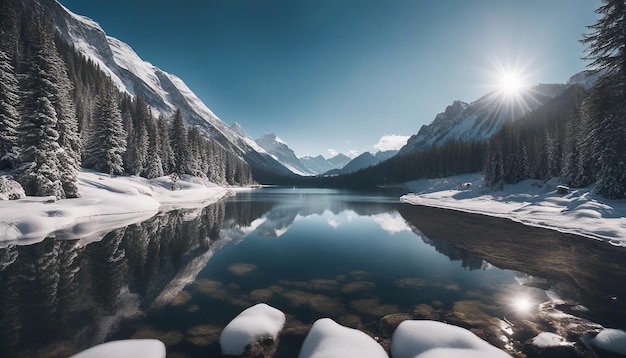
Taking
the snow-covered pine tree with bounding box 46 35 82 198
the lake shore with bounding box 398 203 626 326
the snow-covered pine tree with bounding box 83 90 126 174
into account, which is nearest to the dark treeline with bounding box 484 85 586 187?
the lake shore with bounding box 398 203 626 326

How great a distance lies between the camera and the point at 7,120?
30797 millimetres

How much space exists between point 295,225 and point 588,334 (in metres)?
27.0

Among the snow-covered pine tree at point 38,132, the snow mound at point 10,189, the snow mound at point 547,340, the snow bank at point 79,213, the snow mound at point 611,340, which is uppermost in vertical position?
the snow-covered pine tree at point 38,132

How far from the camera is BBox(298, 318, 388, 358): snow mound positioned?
7.01 m

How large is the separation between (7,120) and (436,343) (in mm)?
46761

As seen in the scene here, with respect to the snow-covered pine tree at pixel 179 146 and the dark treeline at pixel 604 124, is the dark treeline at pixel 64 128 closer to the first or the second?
the snow-covered pine tree at pixel 179 146

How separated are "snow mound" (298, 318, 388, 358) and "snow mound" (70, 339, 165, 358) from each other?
4.09 metres

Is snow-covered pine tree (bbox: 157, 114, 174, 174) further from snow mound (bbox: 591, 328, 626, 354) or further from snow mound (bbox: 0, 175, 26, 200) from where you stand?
snow mound (bbox: 591, 328, 626, 354)

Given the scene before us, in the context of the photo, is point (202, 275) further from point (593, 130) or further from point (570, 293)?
point (593, 130)

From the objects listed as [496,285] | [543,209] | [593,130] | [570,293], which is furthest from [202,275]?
[593,130]

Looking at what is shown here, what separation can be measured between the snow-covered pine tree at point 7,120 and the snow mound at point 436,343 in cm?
4427

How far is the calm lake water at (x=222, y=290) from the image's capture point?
905 centimetres

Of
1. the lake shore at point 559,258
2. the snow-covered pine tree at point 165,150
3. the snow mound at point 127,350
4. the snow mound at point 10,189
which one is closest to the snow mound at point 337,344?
the snow mound at point 127,350

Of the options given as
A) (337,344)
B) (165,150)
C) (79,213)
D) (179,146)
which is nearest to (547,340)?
(337,344)
